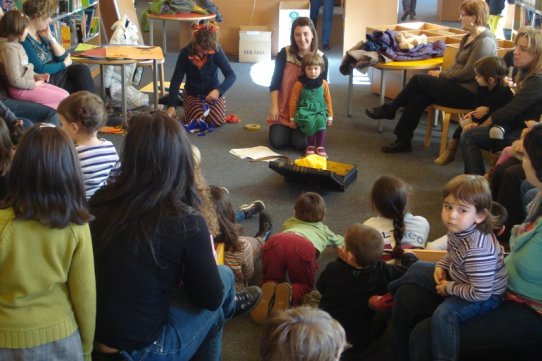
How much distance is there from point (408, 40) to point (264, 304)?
3.13 meters

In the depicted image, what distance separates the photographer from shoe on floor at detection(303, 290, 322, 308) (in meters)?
2.64

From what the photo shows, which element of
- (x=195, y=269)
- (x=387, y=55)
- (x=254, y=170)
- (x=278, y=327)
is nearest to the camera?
(x=278, y=327)

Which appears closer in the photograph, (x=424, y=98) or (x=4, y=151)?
(x=4, y=151)

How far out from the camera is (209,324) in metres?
2.01

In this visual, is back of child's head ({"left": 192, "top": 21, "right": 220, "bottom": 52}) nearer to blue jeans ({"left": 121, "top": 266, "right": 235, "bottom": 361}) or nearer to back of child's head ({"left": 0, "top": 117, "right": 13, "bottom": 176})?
back of child's head ({"left": 0, "top": 117, "right": 13, "bottom": 176})

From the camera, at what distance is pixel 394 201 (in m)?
2.88

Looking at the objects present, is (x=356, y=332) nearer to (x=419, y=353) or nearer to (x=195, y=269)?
(x=419, y=353)

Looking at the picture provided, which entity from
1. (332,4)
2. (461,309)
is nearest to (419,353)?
(461,309)

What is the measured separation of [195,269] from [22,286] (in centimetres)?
44

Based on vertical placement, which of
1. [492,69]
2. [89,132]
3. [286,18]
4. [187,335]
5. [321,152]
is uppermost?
[286,18]

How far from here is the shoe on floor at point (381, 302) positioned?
7.75 feet

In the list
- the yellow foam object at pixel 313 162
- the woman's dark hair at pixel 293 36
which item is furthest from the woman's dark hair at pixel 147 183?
the woman's dark hair at pixel 293 36

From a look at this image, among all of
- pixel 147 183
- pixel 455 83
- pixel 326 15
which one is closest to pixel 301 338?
pixel 147 183

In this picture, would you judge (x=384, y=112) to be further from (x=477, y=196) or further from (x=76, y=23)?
(x=76, y=23)
